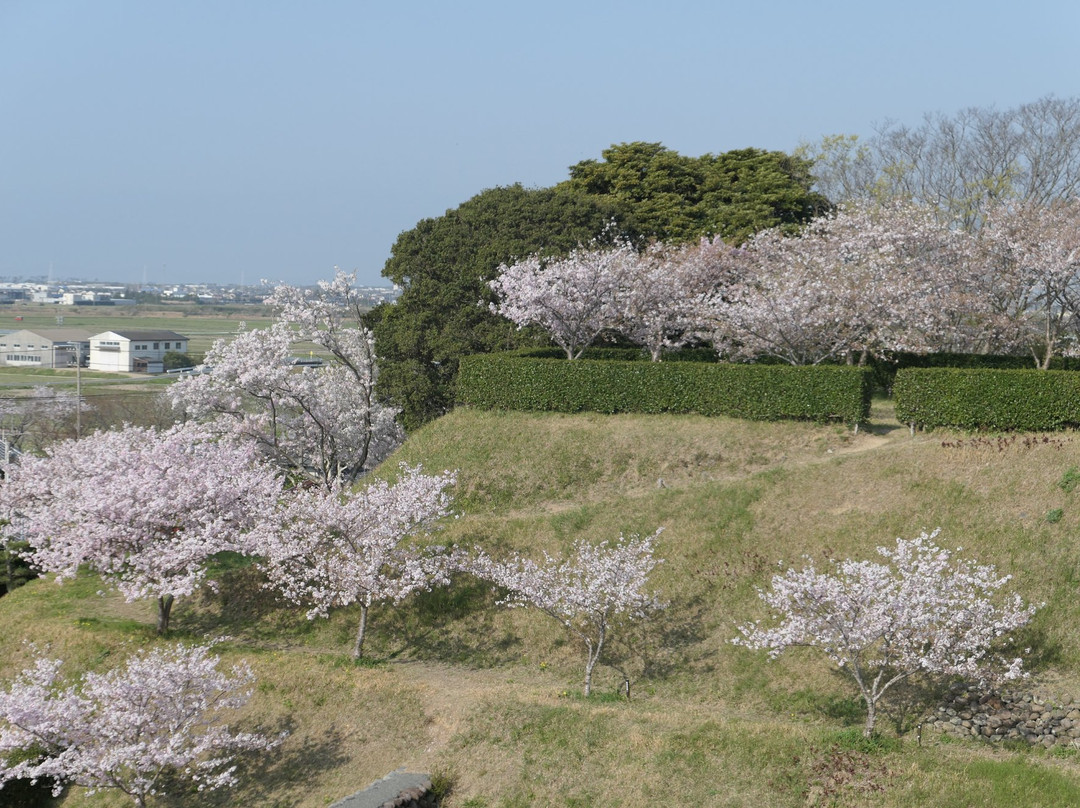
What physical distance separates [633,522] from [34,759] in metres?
16.3

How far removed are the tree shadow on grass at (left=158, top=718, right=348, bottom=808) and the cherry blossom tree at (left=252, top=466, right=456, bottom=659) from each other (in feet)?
10.3

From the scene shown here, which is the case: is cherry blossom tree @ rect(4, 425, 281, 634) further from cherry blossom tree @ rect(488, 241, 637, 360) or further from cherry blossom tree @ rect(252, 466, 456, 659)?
cherry blossom tree @ rect(488, 241, 637, 360)

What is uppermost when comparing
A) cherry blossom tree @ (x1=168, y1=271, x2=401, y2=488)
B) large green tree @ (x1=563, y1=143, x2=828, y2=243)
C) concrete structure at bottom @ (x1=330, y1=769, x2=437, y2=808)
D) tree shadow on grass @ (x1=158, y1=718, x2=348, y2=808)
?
large green tree @ (x1=563, y1=143, x2=828, y2=243)

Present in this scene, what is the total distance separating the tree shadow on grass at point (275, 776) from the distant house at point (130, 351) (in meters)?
89.0

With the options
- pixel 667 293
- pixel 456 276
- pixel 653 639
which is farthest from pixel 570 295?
pixel 653 639

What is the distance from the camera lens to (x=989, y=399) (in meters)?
27.4

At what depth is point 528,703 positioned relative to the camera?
21.0 metres

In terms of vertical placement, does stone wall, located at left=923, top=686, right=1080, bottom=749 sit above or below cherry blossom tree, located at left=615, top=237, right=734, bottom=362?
below

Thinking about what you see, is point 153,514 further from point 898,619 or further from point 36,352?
point 36,352

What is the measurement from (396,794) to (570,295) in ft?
66.5

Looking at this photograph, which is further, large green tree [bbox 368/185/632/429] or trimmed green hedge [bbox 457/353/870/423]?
large green tree [bbox 368/185/632/429]

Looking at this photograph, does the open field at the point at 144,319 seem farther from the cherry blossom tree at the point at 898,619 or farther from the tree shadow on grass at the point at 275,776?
the cherry blossom tree at the point at 898,619

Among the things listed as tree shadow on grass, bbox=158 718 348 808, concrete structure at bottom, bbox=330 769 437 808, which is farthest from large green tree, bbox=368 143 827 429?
concrete structure at bottom, bbox=330 769 437 808

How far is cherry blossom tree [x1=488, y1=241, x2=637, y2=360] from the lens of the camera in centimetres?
3412
